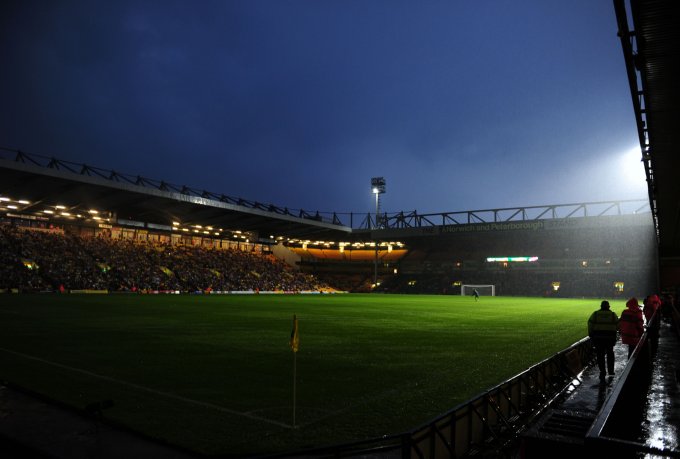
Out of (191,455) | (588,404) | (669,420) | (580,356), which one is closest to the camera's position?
(191,455)

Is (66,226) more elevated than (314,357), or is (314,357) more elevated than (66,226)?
(66,226)

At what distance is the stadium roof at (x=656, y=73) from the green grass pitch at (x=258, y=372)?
696cm

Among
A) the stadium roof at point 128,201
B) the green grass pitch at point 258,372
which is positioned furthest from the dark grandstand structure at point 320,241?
the green grass pitch at point 258,372

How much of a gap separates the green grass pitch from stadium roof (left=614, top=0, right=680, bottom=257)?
22.8ft

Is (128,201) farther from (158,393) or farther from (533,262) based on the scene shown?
(533,262)

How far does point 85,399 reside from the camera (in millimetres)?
7840

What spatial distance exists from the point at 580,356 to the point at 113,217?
5539cm

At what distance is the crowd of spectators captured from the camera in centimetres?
4478

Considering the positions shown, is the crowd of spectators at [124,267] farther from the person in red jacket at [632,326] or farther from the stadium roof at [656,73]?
the stadium roof at [656,73]

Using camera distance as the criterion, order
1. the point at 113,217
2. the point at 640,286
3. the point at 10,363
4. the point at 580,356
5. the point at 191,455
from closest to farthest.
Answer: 1. the point at 191,455
2. the point at 10,363
3. the point at 580,356
4. the point at 113,217
5. the point at 640,286

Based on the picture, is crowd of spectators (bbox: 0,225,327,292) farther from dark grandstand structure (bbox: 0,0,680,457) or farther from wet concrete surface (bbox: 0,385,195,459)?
wet concrete surface (bbox: 0,385,195,459)

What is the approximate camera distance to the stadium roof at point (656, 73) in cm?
786

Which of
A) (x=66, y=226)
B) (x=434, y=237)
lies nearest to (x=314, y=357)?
(x=66, y=226)

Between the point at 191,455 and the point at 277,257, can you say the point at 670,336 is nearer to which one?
the point at 191,455
